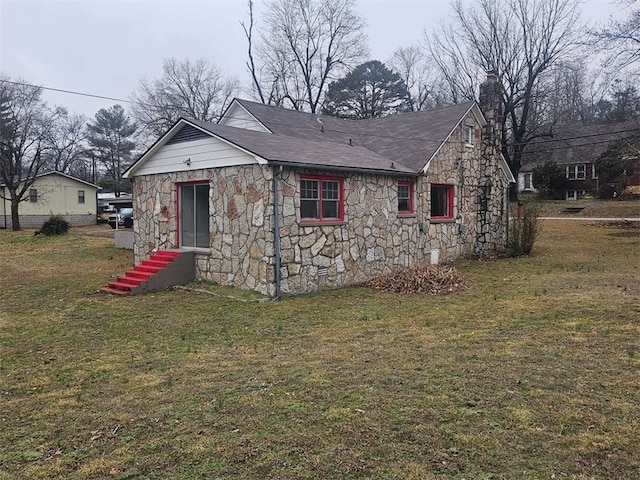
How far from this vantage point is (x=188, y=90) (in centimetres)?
4188

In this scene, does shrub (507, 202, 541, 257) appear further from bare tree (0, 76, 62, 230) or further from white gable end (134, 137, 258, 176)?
bare tree (0, 76, 62, 230)

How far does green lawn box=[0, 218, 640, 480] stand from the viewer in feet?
10.6

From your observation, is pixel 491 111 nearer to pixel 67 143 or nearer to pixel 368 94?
pixel 368 94

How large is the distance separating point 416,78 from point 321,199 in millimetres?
33529

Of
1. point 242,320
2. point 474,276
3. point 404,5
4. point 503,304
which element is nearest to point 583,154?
point 404,5

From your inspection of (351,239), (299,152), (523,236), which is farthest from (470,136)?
(299,152)

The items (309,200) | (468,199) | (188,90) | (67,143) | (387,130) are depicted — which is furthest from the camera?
(67,143)

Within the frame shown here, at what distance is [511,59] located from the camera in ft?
106

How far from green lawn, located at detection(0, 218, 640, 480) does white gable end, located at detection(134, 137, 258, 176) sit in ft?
9.67

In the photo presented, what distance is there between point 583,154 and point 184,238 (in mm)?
39050

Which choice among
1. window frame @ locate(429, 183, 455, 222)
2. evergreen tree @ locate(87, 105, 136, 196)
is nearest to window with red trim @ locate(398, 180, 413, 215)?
window frame @ locate(429, 183, 455, 222)

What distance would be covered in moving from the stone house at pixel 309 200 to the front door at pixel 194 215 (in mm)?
27

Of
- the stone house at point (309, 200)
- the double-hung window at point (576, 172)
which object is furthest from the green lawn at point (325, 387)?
the double-hung window at point (576, 172)

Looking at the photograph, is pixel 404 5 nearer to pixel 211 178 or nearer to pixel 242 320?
pixel 211 178
